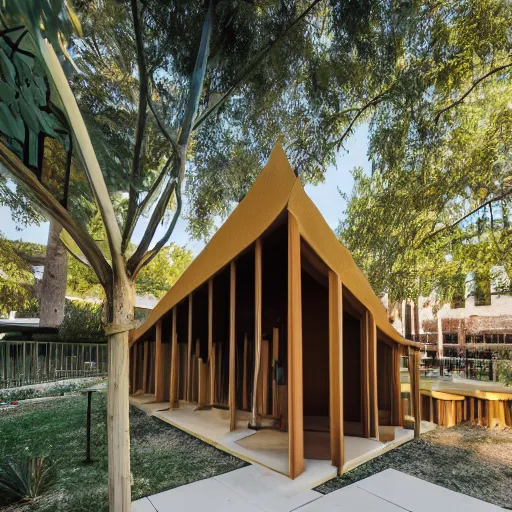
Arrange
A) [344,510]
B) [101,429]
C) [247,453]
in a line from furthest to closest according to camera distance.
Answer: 1. [101,429]
2. [247,453]
3. [344,510]

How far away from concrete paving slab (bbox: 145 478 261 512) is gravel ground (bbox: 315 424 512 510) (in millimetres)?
867

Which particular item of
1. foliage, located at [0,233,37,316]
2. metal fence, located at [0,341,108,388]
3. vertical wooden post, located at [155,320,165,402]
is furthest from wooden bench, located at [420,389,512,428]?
foliage, located at [0,233,37,316]

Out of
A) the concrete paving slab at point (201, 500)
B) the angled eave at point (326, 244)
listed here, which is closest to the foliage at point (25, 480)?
the concrete paving slab at point (201, 500)

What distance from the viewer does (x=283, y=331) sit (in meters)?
5.95

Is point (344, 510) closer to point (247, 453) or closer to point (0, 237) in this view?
point (247, 453)

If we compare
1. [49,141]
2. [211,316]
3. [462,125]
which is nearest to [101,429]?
[211,316]

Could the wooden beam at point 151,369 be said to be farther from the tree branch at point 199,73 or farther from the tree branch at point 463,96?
the tree branch at point 463,96

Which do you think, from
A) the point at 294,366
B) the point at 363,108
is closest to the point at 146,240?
the point at 294,366

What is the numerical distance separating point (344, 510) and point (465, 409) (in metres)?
4.70

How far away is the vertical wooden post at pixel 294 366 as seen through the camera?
11.7 feet

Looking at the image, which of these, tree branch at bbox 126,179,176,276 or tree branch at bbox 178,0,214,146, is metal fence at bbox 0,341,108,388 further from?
tree branch at bbox 126,179,176,276

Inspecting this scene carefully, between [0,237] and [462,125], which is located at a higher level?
[462,125]

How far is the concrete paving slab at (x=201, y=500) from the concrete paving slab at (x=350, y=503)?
22.3 inches

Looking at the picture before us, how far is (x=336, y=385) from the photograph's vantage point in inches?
154
